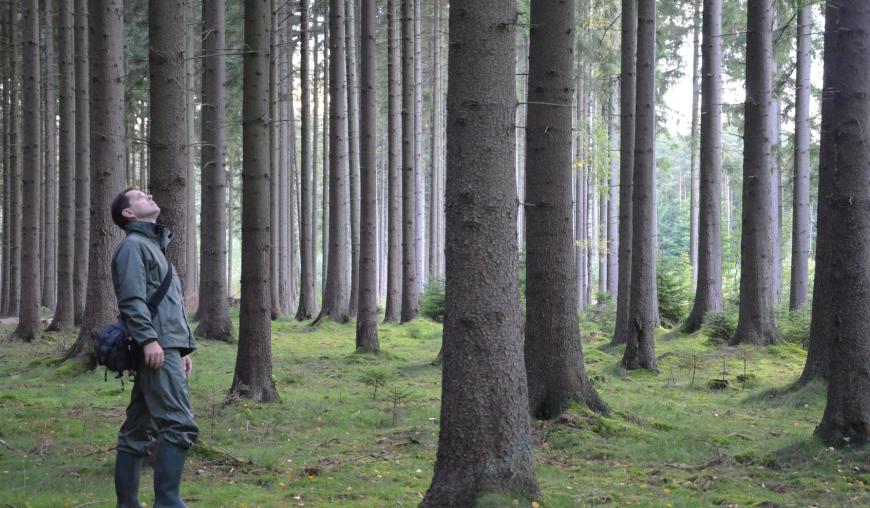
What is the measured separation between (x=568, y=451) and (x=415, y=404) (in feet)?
9.77

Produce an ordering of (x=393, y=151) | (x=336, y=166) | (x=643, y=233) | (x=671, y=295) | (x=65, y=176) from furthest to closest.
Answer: (x=671, y=295) < (x=393, y=151) < (x=336, y=166) < (x=65, y=176) < (x=643, y=233)

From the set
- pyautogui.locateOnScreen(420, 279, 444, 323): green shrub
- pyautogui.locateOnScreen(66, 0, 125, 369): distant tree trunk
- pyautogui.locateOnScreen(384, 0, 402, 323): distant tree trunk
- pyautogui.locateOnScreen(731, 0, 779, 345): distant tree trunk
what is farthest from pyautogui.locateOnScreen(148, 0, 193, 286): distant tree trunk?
pyautogui.locateOnScreen(420, 279, 444, 323): green shrub

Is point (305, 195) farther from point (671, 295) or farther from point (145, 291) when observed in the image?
point (145, 291)

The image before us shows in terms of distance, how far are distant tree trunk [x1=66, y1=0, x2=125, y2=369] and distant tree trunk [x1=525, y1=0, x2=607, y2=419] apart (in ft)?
21.8

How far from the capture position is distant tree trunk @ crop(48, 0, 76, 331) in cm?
1706

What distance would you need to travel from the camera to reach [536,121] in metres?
9.38

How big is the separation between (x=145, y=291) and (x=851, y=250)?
577 cm

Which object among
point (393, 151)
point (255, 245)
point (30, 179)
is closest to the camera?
point (255, 245)

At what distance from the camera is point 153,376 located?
515cm

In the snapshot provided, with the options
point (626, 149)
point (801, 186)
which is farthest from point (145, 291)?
point (801, 186)

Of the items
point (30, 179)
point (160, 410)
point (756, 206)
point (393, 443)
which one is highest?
point (30, 179)

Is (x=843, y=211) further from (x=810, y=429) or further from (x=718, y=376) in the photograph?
(x=718, y=376)

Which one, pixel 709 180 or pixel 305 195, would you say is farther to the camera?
pixel 305 195

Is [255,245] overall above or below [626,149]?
below
